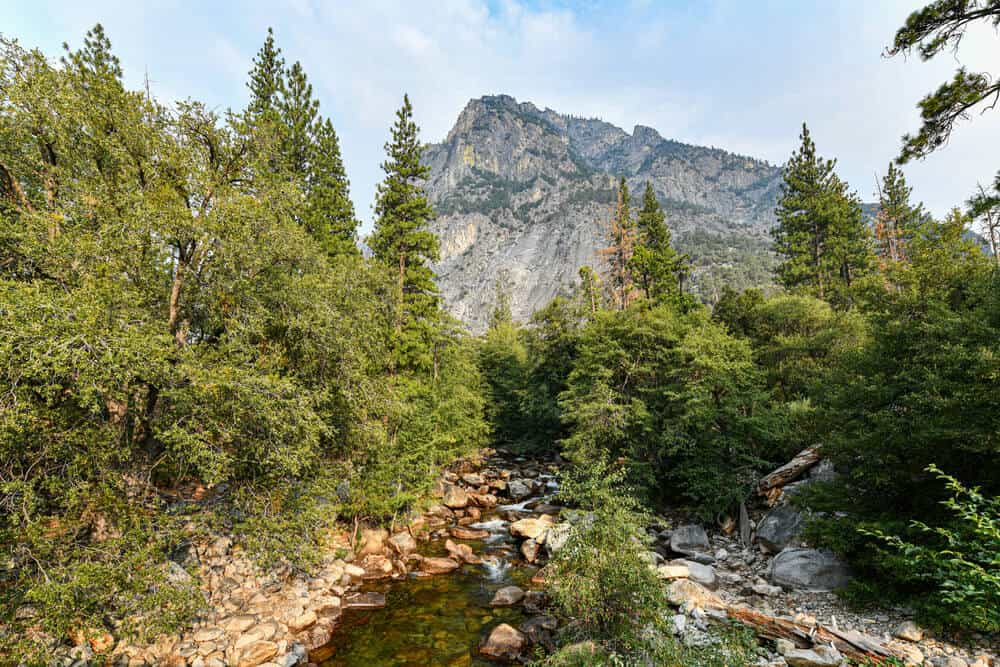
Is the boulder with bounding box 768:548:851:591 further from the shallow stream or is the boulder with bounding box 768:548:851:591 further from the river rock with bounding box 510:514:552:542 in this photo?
the river rock with bounding box 510:514:552:542

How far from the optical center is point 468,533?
17672mm

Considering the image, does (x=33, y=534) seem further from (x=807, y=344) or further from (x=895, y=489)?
(x=807, y=344)

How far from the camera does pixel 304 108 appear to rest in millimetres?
26062

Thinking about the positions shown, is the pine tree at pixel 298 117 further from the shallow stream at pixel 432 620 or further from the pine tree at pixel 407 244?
the shallow stream at pixel 432 620

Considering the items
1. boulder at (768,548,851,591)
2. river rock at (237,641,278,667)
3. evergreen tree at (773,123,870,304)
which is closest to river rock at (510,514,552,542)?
boulder at (768,548,851,591)

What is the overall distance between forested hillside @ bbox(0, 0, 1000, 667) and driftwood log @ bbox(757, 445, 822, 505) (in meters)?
0.09

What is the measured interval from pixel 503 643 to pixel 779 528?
9.45 meters

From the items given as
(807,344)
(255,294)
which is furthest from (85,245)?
(807,344)

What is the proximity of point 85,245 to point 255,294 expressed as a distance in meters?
3.68

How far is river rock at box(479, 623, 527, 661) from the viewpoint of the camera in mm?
9461

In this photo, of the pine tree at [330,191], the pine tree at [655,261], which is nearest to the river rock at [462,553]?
the pine tree at [330,191]

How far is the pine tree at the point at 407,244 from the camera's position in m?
20.6

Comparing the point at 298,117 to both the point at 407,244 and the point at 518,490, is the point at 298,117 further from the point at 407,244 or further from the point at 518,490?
the point at 518,490

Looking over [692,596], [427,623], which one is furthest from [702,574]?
[427,623]
